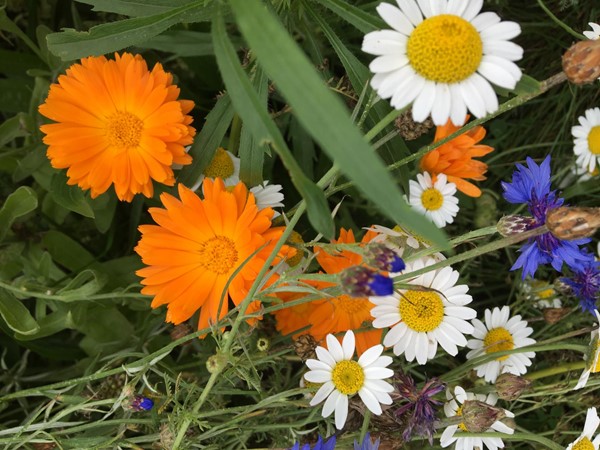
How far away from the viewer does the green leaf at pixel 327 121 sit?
2.04 feet

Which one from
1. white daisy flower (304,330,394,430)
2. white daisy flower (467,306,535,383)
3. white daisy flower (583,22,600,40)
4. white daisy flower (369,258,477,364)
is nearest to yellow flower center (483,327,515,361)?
white daisy flower (467,306,535,383)

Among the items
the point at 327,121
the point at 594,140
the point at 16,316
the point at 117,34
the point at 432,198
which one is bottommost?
the point at 16,316

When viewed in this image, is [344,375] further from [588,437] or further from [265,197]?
[588,437]

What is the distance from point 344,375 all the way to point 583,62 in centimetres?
56

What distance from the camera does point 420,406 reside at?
101cm

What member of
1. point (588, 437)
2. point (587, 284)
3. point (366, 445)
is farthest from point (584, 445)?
point (366, 445)

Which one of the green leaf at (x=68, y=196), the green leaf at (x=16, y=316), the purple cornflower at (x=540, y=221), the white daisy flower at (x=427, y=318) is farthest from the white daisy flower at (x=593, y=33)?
the green leaf at (x=16, y=316)

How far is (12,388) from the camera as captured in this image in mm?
1380

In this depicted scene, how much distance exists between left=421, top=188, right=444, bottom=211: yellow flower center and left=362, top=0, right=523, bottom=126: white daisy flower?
436 mm

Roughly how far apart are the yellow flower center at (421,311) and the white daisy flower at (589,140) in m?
0.55

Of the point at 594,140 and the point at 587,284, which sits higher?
the point at 594,140

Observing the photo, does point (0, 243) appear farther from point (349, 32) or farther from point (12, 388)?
point (349, 32)

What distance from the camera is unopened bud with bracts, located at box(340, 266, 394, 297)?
697mm

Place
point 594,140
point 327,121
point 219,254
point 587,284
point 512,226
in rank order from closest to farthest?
point 327,121, point 512,226, point 219,254, point 587,284, point 594,140
